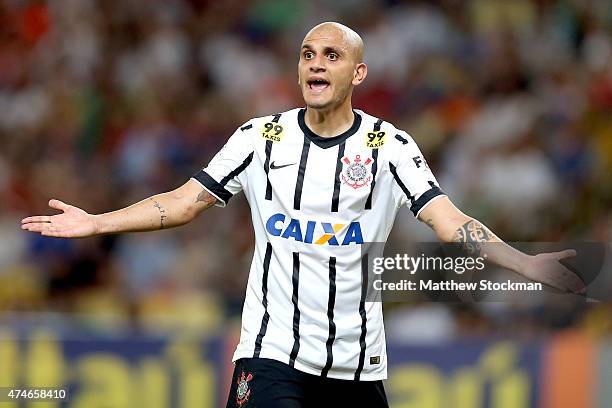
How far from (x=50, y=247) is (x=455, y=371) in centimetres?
378

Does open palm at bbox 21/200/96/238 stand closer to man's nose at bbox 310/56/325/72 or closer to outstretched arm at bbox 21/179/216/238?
outstretched arm at bbox 21/179/216/238

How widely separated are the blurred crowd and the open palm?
3198 mm

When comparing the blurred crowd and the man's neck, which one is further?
the blurred crowd

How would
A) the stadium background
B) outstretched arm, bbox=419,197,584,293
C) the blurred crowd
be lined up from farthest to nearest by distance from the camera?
the blurred crowd
the stadium background
outstretched arm, bbox=419,197,584,293

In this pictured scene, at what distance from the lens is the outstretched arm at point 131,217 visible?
204 inches

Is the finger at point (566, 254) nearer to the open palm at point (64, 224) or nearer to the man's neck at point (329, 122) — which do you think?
the man's neck at point (329, 122)

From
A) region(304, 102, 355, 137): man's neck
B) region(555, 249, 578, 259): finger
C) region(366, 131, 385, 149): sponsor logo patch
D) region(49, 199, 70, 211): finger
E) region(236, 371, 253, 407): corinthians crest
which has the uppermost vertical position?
region(304, 102, 355, 137): man's neck

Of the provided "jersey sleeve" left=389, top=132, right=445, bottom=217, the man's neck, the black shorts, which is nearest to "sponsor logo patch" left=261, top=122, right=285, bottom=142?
the man's neck

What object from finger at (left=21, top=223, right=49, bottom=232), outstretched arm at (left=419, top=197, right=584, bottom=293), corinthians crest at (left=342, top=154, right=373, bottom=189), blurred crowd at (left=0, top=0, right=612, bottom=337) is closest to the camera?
finger at (left=21, top=223, right=49, bottom=232)

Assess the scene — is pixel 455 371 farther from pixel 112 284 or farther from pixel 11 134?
pixel 11 134

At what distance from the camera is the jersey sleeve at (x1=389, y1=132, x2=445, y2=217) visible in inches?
211

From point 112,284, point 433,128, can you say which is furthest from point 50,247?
point 433,128

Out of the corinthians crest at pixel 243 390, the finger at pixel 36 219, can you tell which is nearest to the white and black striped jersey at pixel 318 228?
the corinthians crest at pixel 243 390

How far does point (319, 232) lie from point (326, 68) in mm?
759
